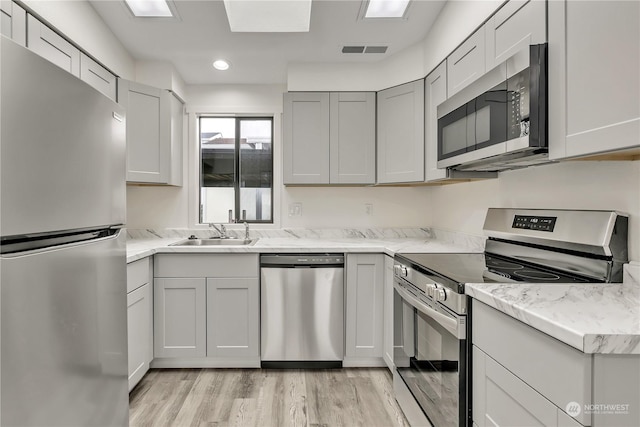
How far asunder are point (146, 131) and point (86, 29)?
2.52 ft

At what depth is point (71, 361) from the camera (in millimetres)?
949

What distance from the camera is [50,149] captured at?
33.3 inches

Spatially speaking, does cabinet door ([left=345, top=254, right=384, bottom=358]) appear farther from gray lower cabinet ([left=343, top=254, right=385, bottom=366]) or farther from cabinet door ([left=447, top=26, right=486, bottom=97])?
cabinet door ([left=447, top=26, right=486, bottom=97])

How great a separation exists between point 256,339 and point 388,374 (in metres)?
0.98

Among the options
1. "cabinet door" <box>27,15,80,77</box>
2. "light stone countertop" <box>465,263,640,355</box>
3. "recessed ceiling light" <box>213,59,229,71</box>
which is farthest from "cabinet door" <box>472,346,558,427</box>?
"recessed ceiling light" <box>213,59,229,71</box>

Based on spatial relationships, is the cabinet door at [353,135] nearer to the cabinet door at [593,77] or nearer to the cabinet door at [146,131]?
the cabinet door at [146,131]

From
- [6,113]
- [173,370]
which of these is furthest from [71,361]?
[173,370]

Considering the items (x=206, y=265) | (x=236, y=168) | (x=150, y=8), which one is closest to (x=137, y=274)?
(x=206, y=265)

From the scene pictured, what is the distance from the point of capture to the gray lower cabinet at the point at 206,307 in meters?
2.44

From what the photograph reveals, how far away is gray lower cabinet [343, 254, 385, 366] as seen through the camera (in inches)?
97.2

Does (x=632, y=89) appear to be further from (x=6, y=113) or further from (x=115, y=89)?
(x=115, y=89)

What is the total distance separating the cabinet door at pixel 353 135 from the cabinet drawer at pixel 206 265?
3.41 ft

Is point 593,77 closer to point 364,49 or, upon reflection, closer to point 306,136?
point 364,49

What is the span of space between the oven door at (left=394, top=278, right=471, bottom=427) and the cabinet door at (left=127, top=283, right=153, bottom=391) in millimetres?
1609
